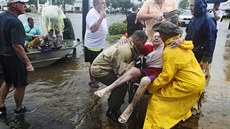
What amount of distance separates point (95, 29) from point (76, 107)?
164 centimetres

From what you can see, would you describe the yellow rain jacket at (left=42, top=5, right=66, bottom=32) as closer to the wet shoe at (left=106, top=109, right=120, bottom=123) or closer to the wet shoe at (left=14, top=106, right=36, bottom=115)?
the wet shoe at (left=14, top=106, right=36, bottom=115)

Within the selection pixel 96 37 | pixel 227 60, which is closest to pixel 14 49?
pixel 96 37

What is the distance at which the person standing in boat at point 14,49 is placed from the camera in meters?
3.81

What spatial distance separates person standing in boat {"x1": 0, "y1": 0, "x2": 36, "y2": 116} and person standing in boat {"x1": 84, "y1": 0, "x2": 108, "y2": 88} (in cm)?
158

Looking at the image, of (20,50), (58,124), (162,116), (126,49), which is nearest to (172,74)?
(162,116)

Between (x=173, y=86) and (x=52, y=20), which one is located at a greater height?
(x=52, y=20)

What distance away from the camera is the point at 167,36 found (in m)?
3.58

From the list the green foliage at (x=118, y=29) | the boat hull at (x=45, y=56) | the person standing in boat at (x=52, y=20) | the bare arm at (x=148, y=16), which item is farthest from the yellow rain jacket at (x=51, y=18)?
the green foliage at (x=118, y=29)

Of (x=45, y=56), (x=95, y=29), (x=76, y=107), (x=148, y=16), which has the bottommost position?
(x=76, y=107)

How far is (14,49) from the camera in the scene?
387 centimetres

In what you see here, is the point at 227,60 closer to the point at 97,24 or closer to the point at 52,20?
the point at 97,24

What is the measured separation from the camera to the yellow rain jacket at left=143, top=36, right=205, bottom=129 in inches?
136

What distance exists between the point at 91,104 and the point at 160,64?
1.75 meters

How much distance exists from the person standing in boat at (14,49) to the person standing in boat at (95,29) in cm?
158
